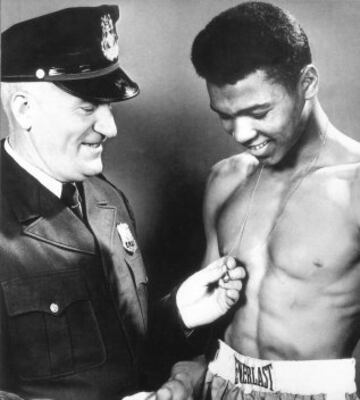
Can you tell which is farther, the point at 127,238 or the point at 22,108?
the point at 127,238

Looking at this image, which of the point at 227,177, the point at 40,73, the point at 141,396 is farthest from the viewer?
the point at 227,177

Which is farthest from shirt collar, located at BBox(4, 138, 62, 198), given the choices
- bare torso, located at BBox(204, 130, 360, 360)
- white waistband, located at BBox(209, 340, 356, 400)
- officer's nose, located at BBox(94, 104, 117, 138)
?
white waistband, located at BBox(209, 340, 356, 400)

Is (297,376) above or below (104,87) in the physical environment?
below

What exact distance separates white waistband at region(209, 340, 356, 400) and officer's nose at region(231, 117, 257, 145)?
0.37 metres

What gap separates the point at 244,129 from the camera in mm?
942

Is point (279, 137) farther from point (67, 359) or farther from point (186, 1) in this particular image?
point (67, 359)

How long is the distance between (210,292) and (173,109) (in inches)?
12.9

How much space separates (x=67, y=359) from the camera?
90 cm

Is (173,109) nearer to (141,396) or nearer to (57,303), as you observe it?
(57,303)

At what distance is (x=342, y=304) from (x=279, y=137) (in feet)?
0.93

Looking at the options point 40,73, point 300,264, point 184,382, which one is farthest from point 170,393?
point 40,73

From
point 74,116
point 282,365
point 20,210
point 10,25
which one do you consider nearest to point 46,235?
point 20,210

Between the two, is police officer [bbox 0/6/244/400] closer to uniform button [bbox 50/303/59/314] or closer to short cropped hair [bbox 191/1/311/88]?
uniform button [bbox 50/303/59/314]

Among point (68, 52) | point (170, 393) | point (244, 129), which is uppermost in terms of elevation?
point (68, 52)
